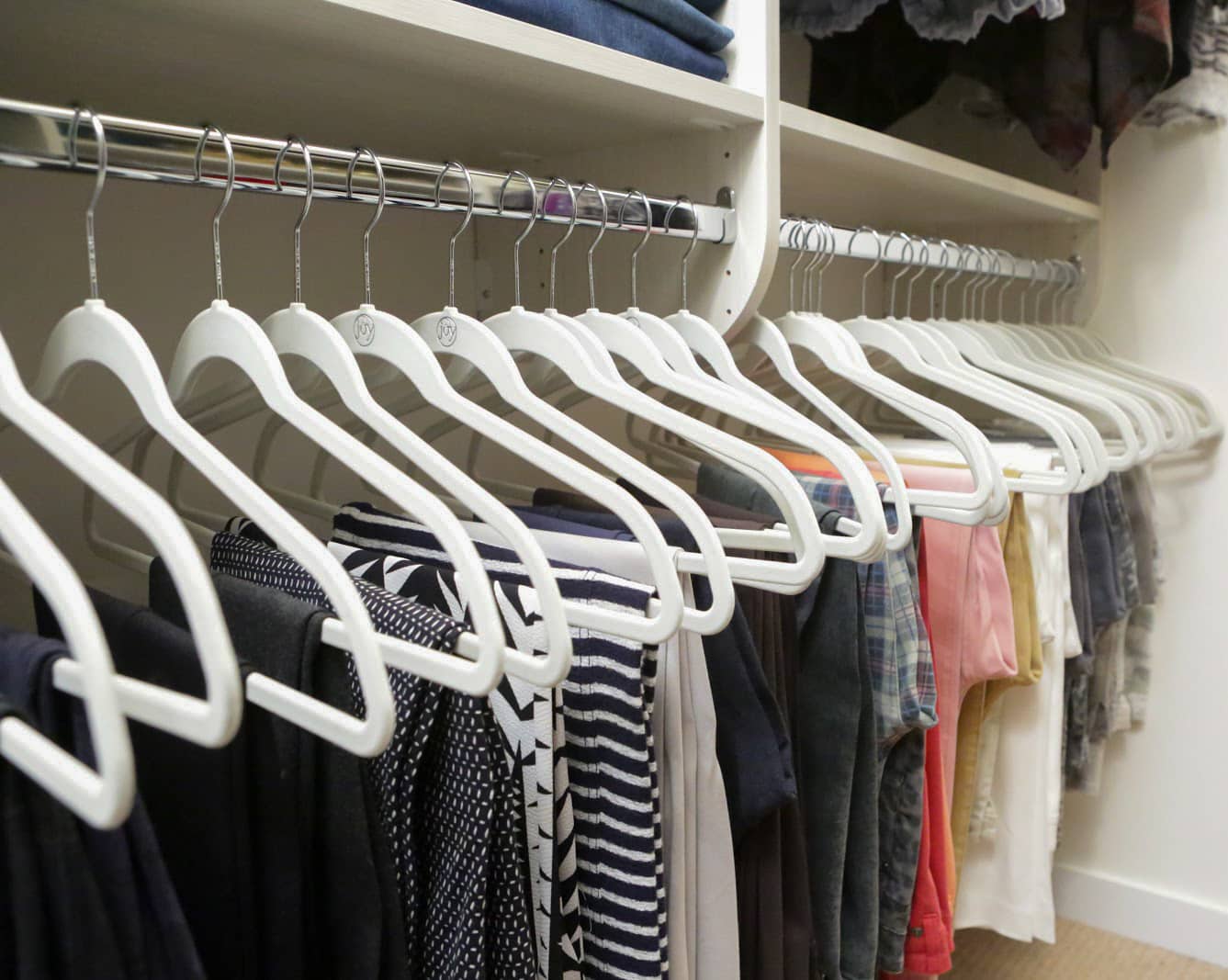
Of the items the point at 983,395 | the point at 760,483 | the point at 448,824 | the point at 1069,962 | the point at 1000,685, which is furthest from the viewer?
the point at 1069,962

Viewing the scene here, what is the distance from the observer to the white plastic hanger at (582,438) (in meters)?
0.57

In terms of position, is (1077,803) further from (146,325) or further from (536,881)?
(146,325)

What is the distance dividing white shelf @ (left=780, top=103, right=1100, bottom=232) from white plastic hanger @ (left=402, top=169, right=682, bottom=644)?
0.39m

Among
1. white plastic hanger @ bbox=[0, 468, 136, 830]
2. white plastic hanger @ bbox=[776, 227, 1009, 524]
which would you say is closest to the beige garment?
white plastic hanger @ bbox=[776, 227, 1009, 524]

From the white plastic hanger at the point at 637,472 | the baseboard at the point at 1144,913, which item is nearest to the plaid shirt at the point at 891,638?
the white plastic hanger at the point at 637,472

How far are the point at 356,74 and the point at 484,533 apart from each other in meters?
0.34

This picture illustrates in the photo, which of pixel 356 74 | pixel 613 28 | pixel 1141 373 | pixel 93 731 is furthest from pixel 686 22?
pixel 1141 373

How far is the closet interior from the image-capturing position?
1.60 ft

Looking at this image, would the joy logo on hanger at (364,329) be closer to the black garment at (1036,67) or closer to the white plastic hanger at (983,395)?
the white plastic hanger at (983,395)

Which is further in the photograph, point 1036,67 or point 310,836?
point 1036,67

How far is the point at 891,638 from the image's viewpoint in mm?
886

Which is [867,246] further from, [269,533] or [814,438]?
[269,533]

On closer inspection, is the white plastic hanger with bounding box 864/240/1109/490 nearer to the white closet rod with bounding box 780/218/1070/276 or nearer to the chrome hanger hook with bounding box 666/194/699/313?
the white closet rod with bounding box 780/218/1070/276

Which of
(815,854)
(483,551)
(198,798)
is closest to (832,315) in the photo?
(815,854)
